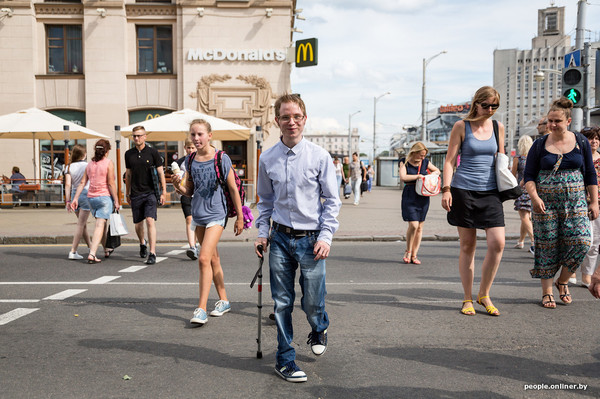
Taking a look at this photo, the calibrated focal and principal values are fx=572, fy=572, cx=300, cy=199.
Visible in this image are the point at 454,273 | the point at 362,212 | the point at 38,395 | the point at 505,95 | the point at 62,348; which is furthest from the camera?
the point at 505,95

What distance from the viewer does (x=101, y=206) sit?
848 centimetres

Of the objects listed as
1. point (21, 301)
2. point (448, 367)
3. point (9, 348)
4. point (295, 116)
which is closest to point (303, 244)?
point (295, 116)

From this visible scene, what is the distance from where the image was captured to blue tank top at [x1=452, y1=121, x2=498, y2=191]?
500 centimetres

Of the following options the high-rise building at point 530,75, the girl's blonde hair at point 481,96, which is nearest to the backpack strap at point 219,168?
the girl's blonde hair at point 481,96

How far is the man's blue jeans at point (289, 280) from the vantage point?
353 cm

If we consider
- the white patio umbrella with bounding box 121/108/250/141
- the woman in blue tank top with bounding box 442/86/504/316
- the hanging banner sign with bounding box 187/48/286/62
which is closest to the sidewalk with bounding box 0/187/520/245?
the white patio umbrella with bounding box 121/108/250/141

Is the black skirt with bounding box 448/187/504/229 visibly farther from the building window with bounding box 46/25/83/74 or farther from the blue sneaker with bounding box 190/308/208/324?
the building window with bounding box 46/25/83/74

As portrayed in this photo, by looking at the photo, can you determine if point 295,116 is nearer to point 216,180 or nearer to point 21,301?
point 216,180

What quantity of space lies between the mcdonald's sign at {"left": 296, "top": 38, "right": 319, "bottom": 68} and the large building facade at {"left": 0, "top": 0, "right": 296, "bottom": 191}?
2152 millimetres

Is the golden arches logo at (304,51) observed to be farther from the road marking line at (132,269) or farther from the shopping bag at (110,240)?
the road marking line at (132,269)

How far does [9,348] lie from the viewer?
420 cm

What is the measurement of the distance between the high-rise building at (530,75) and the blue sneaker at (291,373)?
13696cm

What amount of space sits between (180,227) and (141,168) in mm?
4597

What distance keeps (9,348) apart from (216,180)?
211 cm
